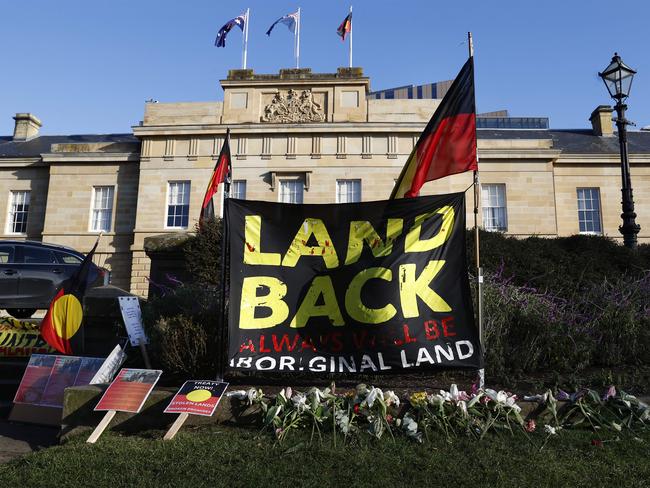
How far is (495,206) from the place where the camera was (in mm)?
26812

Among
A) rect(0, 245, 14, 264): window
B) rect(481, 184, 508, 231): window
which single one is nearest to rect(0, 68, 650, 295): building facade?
rect(481, 184, 508, 231): window

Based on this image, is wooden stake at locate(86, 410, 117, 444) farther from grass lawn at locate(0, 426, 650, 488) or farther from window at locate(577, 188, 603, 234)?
window at locate(577, 188, 603, 234)

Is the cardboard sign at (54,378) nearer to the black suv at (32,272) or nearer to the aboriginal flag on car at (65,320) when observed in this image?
the aboriginal flag on car at (65,320)

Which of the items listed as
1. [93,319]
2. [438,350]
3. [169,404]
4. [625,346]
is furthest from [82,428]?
[625,346]

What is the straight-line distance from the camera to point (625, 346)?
6.73 meters

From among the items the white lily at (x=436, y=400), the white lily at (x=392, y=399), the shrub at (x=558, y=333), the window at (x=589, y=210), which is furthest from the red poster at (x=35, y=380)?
the window at (x=589, y=210)

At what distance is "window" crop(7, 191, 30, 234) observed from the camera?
95.5ft

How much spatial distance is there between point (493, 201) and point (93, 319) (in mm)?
22317

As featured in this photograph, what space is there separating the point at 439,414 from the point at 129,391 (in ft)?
9.65

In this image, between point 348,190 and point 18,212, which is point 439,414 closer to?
point 348,190

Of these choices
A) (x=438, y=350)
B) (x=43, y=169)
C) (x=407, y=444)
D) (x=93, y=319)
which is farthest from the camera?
(x=43, y=169)

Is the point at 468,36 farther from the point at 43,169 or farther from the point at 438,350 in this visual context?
the point at 43,169

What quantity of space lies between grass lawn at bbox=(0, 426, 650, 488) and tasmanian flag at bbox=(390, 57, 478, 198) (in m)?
2.87

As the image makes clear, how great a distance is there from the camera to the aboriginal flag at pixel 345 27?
28891mm
